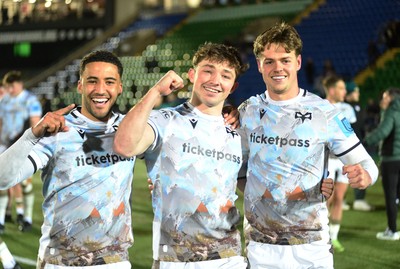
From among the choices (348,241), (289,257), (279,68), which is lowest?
(348,241)

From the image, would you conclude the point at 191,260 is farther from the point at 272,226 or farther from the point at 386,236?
the point at 386,236

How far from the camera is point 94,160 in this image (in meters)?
3.85

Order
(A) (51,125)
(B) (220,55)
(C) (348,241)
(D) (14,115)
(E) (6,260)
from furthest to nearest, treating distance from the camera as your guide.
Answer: (D) (14,115)
(C) (348,241)
(E) (6,260)
(B) (220,55)
(A) (51,125)

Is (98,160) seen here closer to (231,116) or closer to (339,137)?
(231,116)

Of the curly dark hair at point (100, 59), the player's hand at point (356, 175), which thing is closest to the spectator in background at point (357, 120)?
the player's hand at point (356, 175)

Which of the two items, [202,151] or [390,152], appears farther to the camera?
[390,152]

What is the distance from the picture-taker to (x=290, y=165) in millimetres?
4363

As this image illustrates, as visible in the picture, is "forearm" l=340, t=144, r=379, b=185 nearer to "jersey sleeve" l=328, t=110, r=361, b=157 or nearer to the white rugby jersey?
"jersey sleeve" l=328, t=110, r=361, b=157

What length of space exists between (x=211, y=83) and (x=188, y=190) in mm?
601

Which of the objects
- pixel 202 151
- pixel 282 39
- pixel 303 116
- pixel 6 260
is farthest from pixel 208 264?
pixel 6 260

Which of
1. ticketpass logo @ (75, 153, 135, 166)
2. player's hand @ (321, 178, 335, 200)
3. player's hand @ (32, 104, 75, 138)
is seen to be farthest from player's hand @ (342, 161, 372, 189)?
player's hand @ (32, 104, 75, 138)

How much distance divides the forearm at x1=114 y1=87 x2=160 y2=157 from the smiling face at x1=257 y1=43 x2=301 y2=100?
100 cm

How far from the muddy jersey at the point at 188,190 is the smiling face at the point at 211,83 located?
0.12m

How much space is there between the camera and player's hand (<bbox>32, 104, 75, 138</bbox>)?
366cm
